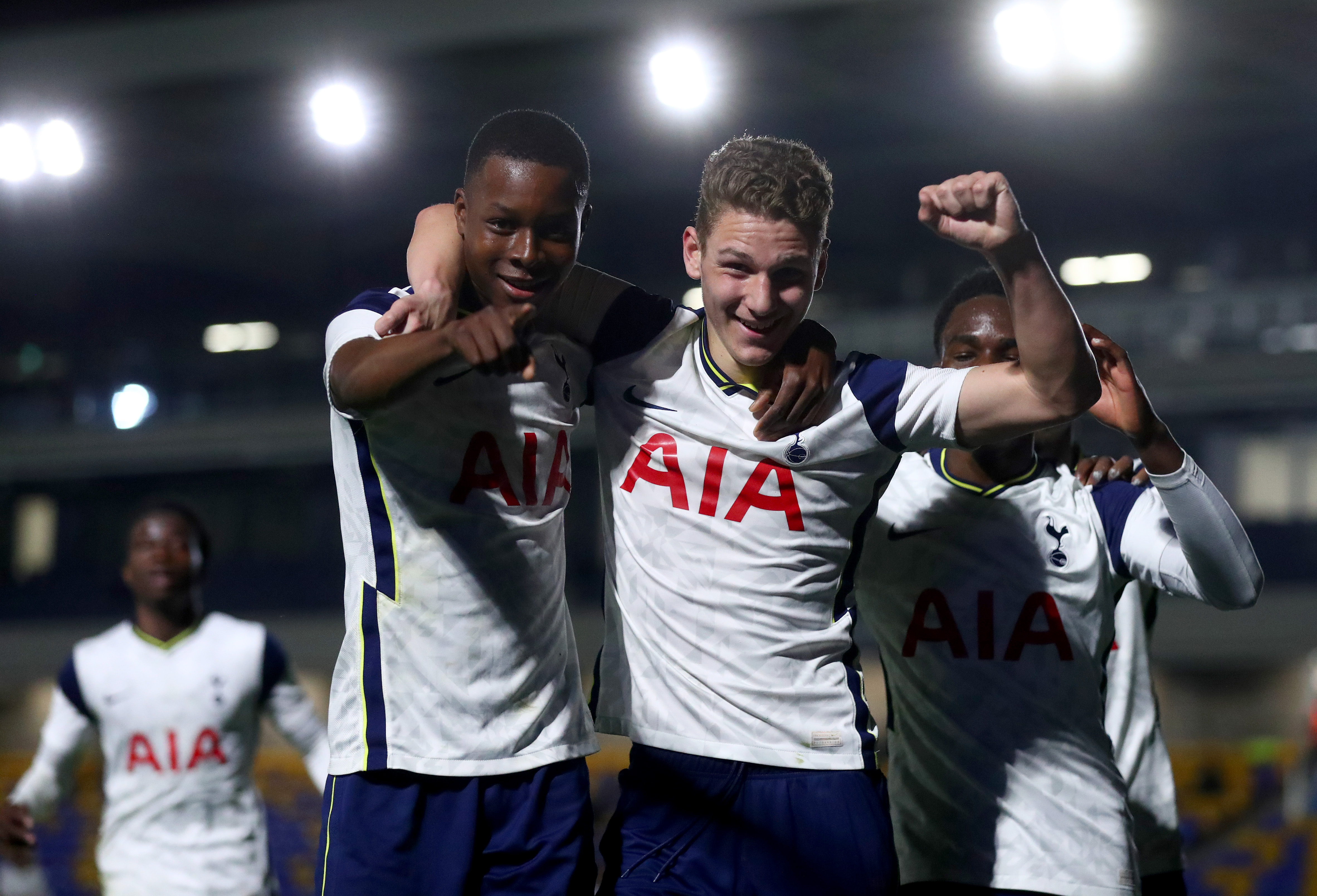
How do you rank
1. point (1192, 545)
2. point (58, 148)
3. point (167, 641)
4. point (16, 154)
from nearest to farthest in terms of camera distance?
1. point (1192, 545)
2. point (167, 641)
3. point (58, 148)
4. point (16, 154)

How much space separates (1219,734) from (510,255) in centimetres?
1207

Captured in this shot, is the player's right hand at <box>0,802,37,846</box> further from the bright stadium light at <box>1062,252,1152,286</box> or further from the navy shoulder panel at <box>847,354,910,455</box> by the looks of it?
the bright stadium light at <box>1062,252,1152,286</box>

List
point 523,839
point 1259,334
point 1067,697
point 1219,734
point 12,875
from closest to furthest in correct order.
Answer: point 523,839
point 1067,697
point 12,875
point 1219,734
point 1259,334

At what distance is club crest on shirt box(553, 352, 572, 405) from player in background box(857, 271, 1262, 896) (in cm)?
66

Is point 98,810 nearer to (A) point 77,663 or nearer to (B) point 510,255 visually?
(A) point 77,663

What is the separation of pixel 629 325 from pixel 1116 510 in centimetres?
105

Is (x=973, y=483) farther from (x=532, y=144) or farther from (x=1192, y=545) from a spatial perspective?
(x=532, y=144)

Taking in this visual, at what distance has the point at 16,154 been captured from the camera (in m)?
13.5

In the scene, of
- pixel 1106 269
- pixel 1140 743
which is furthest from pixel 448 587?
pixel 1106 269

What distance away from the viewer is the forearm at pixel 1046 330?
1.81 m

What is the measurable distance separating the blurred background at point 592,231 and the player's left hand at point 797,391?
6.70m

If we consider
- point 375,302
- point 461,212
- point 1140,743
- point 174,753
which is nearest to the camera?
point 375,302

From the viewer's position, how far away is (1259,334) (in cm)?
1398

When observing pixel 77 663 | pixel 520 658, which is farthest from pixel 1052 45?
pixel 520 658
